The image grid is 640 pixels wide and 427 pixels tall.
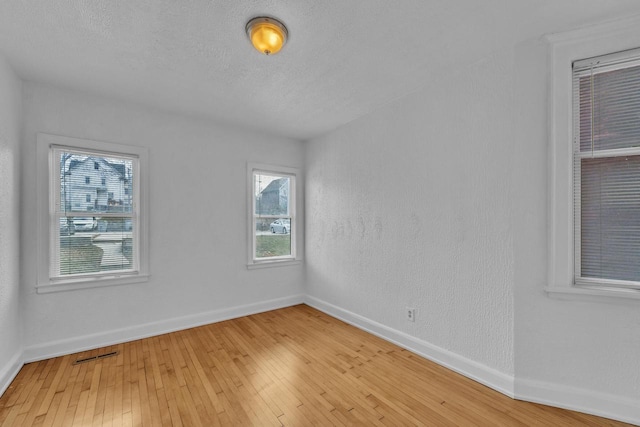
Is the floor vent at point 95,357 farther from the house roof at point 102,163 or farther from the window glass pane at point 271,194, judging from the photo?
the window glass pane at point 271,194

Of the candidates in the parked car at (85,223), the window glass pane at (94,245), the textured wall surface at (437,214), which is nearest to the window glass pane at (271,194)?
the textured wall surface at (437,214)

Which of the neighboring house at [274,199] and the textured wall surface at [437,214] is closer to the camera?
the textured wall surface at [437,214]

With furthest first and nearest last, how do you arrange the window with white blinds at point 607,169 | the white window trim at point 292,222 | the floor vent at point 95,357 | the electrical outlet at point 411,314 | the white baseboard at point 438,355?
the white window trim at point 292,222
the electrical outlet at point 411,314
the floor vent at point 95,357
the white baseboard at point 438,355
the window with white blinds at point 607,169

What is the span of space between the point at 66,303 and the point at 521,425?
4034 millimetres

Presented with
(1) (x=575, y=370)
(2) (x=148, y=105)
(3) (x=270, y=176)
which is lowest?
(1) (x=575, y=370)

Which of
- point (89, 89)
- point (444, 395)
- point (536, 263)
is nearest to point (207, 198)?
point (89, 89)

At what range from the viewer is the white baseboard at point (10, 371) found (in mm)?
2150

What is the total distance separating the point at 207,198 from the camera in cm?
362

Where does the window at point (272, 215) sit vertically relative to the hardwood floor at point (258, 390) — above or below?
above

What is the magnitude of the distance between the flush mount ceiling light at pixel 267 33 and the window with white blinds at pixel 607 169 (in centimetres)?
210

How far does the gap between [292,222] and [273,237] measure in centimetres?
41

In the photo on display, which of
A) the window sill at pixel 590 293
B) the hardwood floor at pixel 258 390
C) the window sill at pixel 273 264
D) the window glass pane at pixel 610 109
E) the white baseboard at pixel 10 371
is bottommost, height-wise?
the hardwood floor at pixel 258 390

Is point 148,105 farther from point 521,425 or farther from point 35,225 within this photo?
point 521,425

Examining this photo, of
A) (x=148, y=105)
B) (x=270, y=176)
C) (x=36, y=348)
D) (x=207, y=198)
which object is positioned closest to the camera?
(x=36, y=348)
